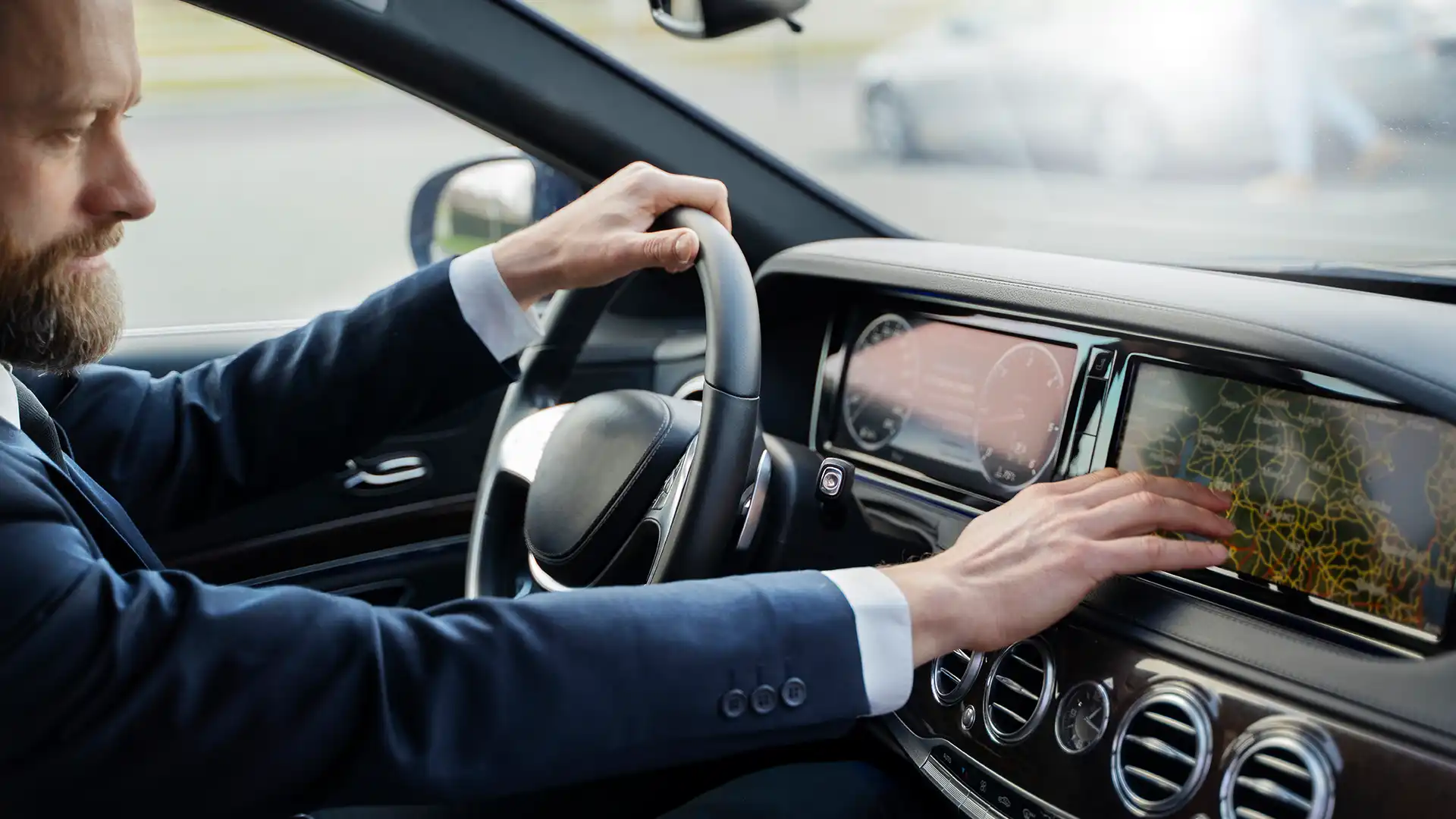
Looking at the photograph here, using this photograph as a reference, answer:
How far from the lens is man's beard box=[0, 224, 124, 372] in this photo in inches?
45.2

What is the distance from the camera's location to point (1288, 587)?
Answer: 1.22 metres

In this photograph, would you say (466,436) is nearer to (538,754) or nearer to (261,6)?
(261,6)

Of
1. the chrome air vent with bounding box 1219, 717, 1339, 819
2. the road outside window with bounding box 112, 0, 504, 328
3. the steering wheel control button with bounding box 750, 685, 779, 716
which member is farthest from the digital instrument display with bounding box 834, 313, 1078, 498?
the road outside window with bounding box 112, 0, 504, 328

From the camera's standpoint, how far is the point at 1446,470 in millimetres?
1118

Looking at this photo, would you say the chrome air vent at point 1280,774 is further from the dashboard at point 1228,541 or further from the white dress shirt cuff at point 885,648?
the white dress shirt cuff at point 885,648

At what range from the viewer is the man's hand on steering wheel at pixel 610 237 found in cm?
145

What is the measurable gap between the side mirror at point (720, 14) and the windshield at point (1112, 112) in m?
0.26

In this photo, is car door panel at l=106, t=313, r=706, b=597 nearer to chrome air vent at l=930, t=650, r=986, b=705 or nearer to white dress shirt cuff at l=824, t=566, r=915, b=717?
chrome air vent at l=930, t=650, r=986, b=705

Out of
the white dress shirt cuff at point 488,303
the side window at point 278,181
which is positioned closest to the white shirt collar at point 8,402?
the side window at point 278,181

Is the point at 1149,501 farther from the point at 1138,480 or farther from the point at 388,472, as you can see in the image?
the point at 388,472

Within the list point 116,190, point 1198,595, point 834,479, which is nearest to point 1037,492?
point 1198,595

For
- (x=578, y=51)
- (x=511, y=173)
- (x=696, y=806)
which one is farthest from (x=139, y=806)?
(x=511, y=173)

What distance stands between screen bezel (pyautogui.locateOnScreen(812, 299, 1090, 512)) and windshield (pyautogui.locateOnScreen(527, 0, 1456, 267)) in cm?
19

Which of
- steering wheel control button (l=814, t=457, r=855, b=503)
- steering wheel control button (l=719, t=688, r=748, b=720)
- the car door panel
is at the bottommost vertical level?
the car door panel
